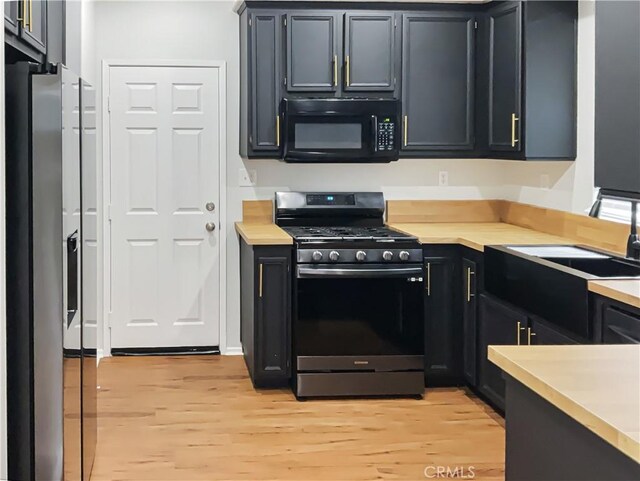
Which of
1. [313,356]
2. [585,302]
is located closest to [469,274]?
[313,356]

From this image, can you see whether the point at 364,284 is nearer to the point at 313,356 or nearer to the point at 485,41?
the point at 313,356

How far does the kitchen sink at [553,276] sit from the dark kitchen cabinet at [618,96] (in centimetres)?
40

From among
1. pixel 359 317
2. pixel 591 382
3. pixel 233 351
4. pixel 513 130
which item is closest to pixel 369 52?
pixel 513 130

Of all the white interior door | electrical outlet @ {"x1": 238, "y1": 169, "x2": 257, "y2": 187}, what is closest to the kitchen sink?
electrical outlet @ {"x1": 238, "y1": 169, "x2": 257, "y2": 187}

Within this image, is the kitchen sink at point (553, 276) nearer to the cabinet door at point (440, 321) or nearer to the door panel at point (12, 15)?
the cabinet door at point (440, 321)

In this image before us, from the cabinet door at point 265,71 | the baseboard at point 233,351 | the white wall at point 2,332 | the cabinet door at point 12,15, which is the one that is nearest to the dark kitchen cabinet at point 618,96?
the cabinet door at point 265,71

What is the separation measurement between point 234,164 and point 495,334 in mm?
2171

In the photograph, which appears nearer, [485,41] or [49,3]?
[49,3]

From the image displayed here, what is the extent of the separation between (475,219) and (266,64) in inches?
67.7

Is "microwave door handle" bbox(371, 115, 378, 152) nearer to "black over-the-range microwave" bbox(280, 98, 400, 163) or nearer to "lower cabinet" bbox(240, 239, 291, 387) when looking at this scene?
"black over-the-range microwave" bbox(280, 98, 400, 163)

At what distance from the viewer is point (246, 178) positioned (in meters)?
5.87

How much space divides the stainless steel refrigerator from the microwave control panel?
271 cm

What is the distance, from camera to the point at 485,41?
5.41 m

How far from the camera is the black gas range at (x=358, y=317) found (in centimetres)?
Answer: 487
